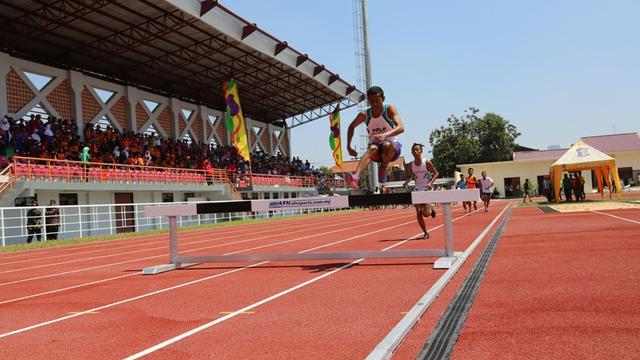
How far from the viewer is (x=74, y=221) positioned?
23.0 metres

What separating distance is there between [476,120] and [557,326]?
72.8 meters

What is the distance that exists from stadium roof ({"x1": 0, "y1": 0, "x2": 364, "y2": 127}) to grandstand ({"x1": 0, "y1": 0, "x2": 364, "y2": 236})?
0.08m

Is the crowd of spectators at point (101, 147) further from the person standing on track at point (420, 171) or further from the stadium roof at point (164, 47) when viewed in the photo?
the person standing on track at point (420, 171)

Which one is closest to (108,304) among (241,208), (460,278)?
(241,208)

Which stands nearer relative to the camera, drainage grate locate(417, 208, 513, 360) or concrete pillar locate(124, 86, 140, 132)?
Answer: drainage grate locate(417, 208, 513, 360)

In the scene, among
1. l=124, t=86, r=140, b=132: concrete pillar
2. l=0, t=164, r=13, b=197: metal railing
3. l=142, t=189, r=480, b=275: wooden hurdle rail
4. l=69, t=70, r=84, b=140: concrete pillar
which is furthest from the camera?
l=124, t=86, r=140, b=132: concrete pillar

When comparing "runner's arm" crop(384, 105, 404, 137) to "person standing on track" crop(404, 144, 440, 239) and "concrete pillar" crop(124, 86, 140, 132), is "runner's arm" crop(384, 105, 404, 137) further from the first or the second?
"concrete pillar" crop(124, 86, 140, 132)

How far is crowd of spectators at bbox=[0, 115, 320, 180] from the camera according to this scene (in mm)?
20594

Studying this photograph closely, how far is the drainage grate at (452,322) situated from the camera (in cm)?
307

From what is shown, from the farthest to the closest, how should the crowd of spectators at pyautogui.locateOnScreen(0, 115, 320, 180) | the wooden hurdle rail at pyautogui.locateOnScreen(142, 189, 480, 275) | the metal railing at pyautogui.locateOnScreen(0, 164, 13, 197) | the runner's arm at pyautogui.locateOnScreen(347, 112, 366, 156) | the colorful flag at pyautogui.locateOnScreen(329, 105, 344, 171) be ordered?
the colorful flag at pyautogui.locateOnScreen(329, 105, 344, 171) < the crowd of spectators at pyautogui.locateOnScreen(0, 115, 320, 180) < the metal railing at pyautogui.locateOnScreen(0, 164, 13, 197) < the runner's arm at pyautogui.locateOnScreen(347, 112, 366, 156) < the wooden hurdle rail at pyautogui.locateOnScreen(142, 189, 480, 275)

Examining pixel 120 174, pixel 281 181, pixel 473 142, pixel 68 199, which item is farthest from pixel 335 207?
pixel 473 142

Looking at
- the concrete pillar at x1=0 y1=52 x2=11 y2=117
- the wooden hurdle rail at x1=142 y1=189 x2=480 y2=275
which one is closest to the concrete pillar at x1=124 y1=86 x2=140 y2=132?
the concrete pillar at x1=0 y1=52 x2=11 y2=117

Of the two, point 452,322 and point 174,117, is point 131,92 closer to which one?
point 174,117

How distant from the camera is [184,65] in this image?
33062 millimetres
